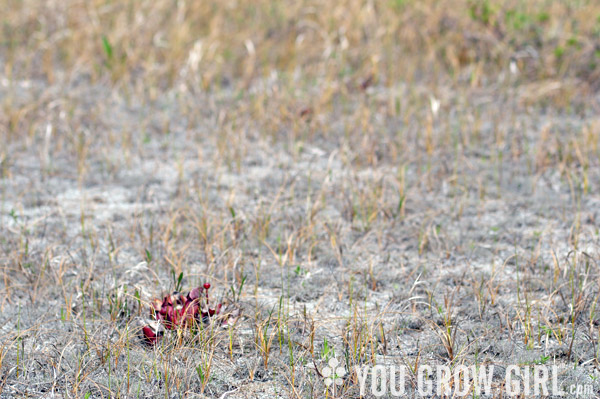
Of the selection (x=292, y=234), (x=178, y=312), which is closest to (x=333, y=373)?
(x=178, y=312)

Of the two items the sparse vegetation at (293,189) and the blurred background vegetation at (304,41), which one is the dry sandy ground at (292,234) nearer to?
the sparse vegetation at (293,189)

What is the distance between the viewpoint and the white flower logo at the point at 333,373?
2.59 meters

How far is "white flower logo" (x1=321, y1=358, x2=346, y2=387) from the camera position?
8.49ft

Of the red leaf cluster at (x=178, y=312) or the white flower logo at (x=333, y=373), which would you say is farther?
the red leaf cluster at (x=178, y=312)

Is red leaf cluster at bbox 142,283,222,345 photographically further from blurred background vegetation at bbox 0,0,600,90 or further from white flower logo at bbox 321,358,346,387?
blurred background vegetation at bbox 0,0,600,90

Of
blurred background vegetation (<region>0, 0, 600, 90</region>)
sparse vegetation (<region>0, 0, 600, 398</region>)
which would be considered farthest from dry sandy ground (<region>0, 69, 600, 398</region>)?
blurred background vegetation (<region>0, 0, 600, 90</region>)

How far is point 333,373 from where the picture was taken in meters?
2.64

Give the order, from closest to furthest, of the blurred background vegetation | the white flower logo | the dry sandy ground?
the white flower logo, the dry sandy ground, the blurred background vegetation

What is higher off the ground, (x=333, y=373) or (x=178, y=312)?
(x=178, y=312)

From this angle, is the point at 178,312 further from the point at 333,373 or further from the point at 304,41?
the point at 304,41

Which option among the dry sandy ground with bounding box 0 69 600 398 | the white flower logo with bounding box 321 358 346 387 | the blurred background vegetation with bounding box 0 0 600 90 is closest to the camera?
the white flower logo with bounding box 321 358 346 387

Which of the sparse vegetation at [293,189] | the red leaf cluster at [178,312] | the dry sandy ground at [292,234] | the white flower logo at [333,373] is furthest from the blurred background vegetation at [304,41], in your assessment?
the white flower logo at [333,373]

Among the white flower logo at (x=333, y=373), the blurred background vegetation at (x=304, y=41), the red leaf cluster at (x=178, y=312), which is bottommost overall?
the white flower logo at (x=333, y=373)

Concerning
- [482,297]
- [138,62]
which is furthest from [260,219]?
[138,62]
